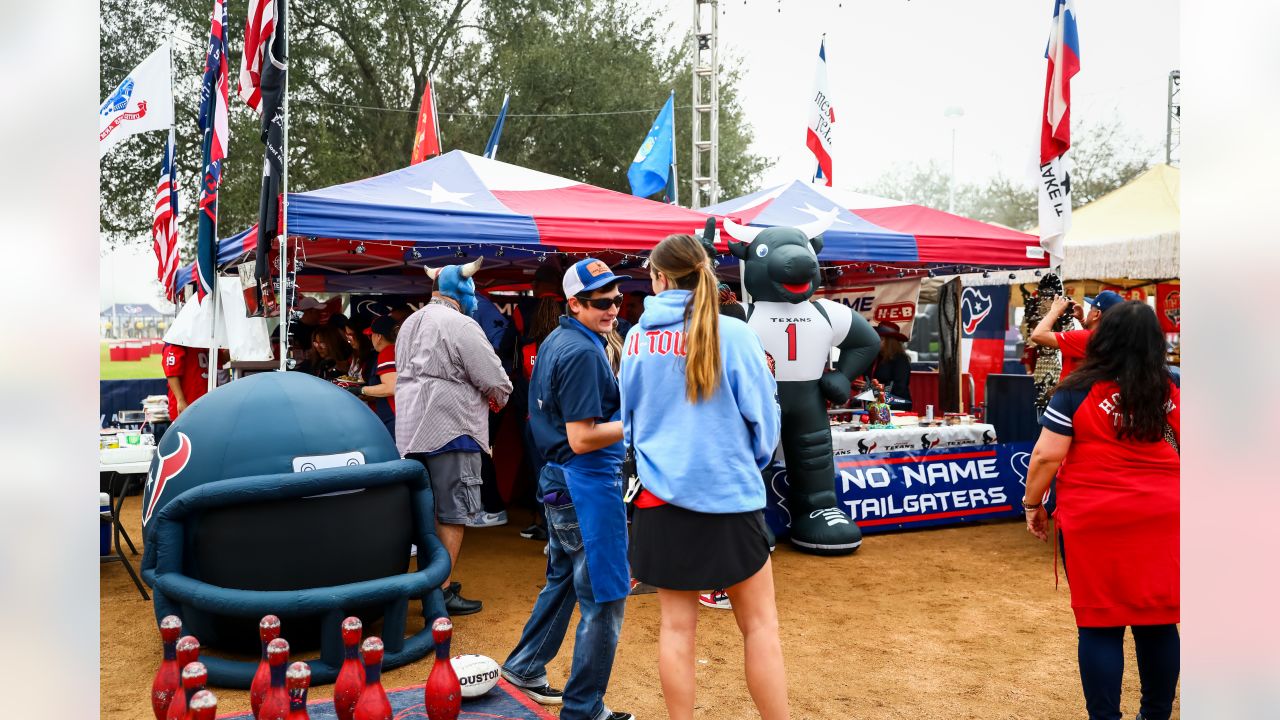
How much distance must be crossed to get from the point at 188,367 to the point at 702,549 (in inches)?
279

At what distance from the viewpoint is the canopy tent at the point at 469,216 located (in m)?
5.66

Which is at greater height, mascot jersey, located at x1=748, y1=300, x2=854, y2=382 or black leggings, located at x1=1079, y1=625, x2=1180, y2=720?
mascot jersey, located at x1=748, y1=300, x2=854, y2=382

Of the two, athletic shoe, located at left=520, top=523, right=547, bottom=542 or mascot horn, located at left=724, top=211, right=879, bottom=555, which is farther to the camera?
athletic shoe, located at left=520, top=523, right=547, bottom=542

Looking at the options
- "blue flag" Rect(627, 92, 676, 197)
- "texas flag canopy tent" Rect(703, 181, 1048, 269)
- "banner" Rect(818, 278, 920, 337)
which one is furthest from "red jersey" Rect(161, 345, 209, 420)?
"banner" Rect(818, 278, 920, 337)

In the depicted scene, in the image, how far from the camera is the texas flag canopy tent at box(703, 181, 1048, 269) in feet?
24.6

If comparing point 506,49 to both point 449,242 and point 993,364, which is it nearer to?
point 993,364

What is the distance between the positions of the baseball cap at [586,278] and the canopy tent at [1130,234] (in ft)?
30.7

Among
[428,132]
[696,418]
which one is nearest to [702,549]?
[696,418]

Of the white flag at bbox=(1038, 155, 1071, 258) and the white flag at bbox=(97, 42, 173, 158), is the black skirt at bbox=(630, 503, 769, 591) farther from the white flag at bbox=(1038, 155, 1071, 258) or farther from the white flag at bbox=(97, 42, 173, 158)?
the white flag at bbox=(97, 42, 173, 158)

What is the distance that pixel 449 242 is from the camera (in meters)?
5.93

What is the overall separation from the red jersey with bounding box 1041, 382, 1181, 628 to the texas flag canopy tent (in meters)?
4.17

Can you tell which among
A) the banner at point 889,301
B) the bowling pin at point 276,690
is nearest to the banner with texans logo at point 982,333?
the banner at point 889,301

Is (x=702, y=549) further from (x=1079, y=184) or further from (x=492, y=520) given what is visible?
(x=1079, y=184)
